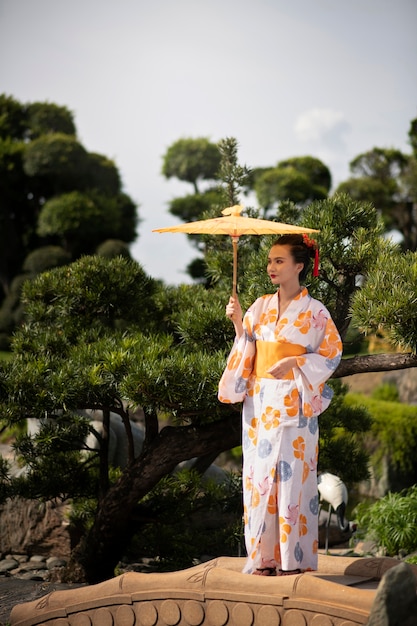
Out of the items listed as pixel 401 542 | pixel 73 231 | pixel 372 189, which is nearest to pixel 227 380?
pixel 401 542

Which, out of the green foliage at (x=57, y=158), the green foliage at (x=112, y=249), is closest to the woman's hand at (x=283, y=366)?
the green foliage at (x=112, y=249)

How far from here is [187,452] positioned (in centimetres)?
560

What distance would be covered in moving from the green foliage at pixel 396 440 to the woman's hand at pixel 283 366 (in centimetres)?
562

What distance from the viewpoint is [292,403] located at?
418 cm

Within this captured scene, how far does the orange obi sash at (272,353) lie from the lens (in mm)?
4250

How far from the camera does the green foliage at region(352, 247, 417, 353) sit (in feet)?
15.0

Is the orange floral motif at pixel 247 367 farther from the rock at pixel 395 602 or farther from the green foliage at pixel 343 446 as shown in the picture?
the green foliage at pixel 343 446

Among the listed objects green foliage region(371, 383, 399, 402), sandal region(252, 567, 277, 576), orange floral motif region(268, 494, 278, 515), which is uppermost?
green foliage region(371, 383, 399, 402)

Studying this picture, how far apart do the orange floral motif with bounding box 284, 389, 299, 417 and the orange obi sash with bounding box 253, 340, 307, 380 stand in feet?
0.29

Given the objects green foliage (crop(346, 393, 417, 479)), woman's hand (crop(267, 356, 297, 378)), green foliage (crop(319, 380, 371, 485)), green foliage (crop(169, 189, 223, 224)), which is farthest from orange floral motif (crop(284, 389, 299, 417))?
green foliage (crop(169, 189, 223, 224))

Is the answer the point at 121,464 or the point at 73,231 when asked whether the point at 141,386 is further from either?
the point at 73,231

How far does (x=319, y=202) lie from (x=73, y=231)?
996cm

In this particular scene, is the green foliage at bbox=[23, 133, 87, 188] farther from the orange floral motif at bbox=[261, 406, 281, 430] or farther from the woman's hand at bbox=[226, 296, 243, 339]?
the orange floral motif at bbox=[261, 406, 281, 430]

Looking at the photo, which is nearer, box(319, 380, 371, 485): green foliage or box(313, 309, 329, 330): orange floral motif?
box(313, 309, 329, 330): orange floral motif
